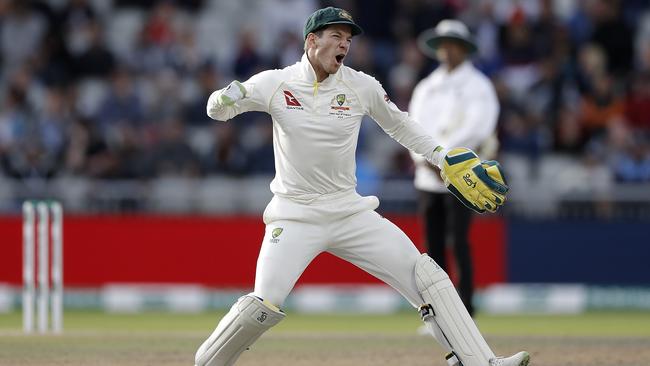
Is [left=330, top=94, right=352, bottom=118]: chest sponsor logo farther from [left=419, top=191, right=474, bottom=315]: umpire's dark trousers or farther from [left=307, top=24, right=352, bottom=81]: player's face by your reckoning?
[left=419, top=191, right=474, bottom=315]: umpire's dark trousers

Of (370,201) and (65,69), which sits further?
(65,69)

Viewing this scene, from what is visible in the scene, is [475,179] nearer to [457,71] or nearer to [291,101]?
[291,101]

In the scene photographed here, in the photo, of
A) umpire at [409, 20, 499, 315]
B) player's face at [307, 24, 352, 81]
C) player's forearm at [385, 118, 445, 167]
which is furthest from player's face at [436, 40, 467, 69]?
player's face at [307, 24, 352, 81]

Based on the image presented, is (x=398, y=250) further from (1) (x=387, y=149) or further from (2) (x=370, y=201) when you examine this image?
(1) (x=387, y=149)

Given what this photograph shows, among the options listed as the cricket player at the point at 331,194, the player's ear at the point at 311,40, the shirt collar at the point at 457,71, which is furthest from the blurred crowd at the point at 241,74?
the player's ear at the point at 311,40

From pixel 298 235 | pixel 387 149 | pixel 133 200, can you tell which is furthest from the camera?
pixel 387 149

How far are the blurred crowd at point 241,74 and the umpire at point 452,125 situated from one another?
11.6 ft

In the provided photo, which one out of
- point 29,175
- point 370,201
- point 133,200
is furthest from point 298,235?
point 29,175

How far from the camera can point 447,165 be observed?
20.0 feet

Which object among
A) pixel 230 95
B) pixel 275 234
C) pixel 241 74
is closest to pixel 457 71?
pixel 275 234

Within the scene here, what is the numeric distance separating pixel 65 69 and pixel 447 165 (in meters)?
9.12

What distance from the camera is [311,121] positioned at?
6004mm

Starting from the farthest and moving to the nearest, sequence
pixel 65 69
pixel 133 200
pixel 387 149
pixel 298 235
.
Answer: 1. pixel 65 69
2. pixel 387 149
3. pixel 133 200
4. pixel 298 235

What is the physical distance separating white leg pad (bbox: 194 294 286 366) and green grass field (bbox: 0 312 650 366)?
4.07 ft
